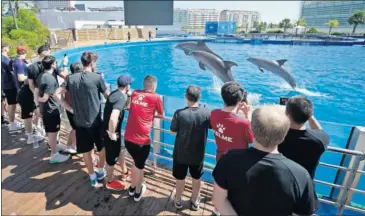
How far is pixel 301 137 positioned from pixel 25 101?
17.0 ft

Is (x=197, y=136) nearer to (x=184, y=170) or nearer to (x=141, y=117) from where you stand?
(x=184, y=170)

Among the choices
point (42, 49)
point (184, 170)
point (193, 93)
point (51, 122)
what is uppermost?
point (42, 49)

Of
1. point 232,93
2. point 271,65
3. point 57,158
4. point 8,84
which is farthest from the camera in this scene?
point 271,65

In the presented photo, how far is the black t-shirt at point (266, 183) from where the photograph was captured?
148cm

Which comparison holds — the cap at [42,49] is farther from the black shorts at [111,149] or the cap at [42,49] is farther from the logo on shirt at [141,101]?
the logo on shirt at [141,101]

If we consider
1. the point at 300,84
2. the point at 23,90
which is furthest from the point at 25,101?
the point at 300,84

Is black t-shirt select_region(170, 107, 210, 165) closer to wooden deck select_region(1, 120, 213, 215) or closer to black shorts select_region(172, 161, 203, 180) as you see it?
black shorts select_region(172, 161, 203, 180)

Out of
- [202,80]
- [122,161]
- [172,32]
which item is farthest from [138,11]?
[122,161]

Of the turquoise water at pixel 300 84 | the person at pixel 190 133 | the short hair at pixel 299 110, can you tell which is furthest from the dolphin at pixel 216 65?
the short hair at pixel 299 110

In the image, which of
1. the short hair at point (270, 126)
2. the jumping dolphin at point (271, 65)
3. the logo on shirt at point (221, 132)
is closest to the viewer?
the short hair at point (270, 126)

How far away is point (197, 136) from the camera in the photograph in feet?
9.79

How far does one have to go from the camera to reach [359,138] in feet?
11.1

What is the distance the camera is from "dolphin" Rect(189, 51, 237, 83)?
9539 mm

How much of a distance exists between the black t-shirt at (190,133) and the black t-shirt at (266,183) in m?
1.30
